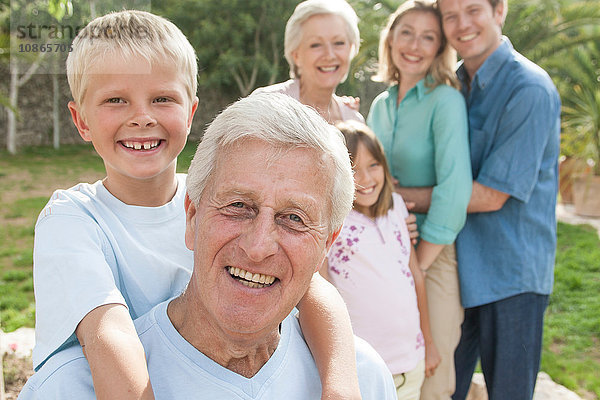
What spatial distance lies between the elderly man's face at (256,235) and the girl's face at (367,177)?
1.30 m

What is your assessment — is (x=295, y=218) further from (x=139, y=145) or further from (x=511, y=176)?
(x=511, y=176)

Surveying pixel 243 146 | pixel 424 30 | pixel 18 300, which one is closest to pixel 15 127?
pixel 18 300

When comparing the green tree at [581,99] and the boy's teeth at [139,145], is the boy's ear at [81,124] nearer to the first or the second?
the boy's teeth at [139,145]

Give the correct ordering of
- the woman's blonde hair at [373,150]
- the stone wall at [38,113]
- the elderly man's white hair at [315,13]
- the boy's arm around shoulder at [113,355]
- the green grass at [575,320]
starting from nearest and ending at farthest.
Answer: the boy's arm around shoulder at [113,355] < the woman's blonde hair at [373,150] < the elderly man's white hair at [315,13] < the green grass at [575,320] < the stone wall at [38,113]

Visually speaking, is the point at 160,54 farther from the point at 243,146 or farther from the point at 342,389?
the point at 342,389

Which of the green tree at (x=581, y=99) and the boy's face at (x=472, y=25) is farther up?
the boy's face at (x=472, y=25)

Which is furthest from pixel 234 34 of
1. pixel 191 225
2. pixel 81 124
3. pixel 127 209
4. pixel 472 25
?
pixel 191 225

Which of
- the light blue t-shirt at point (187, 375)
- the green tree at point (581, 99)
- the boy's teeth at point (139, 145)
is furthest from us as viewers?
the green tree at point (581, 99)

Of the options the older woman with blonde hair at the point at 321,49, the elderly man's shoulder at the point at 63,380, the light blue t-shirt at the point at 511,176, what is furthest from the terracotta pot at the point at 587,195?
the elderly man's shoulder at the point at 63,380

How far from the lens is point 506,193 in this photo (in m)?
2.93

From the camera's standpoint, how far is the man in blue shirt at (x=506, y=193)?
2904 mm

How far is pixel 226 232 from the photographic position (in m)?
1.48

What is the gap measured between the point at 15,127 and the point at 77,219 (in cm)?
1551

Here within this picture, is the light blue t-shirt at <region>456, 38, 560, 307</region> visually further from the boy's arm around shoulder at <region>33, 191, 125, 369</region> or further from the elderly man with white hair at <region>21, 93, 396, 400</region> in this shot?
the boy's arm around shoulder at <region>33, 191, 125, 369</region>
